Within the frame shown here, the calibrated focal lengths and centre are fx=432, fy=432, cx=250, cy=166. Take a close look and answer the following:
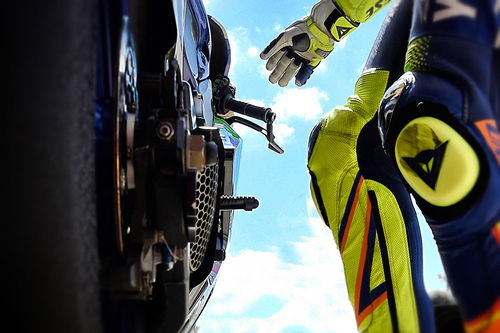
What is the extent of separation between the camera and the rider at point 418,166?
60 centimetres

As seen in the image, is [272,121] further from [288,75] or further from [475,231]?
[475,231]

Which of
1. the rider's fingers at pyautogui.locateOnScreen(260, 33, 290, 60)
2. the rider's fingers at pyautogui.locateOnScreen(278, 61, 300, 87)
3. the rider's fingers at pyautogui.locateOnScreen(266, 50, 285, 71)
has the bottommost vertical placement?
the rider's fingers at pyautogui.locateOnScreen(278, 61, 300, 87)

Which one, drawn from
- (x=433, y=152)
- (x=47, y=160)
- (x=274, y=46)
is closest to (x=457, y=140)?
(x=433, y=152)

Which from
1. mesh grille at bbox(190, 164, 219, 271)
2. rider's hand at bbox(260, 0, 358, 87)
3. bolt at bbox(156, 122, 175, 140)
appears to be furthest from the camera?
rider's hand at bbox(260, 0, 358, 87)

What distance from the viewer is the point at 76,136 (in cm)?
41

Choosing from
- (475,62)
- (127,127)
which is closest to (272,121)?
(475,62)

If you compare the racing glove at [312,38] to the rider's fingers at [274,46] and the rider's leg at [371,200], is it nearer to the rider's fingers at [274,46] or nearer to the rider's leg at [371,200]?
the rider's fingers at [274,46]

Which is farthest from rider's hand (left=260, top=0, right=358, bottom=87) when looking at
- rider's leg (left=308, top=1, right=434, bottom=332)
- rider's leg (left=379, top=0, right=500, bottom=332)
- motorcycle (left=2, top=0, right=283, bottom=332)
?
motorcycle (left=2, top=0, right=283, bottom=332)

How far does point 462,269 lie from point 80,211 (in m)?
0.51

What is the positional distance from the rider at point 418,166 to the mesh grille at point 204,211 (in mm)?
338

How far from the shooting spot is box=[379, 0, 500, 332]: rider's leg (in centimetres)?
59

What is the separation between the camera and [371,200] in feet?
3.66

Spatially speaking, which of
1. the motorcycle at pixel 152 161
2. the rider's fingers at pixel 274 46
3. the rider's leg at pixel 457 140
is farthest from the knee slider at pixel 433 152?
the rider's fingers at pixel 274 46

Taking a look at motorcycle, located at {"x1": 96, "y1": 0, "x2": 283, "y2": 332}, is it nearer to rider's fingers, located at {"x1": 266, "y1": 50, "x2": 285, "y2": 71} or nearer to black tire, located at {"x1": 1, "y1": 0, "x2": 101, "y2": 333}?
black tire, located at {"x1": 1, "y1": 0, "x2": 101, "y2": 333}
